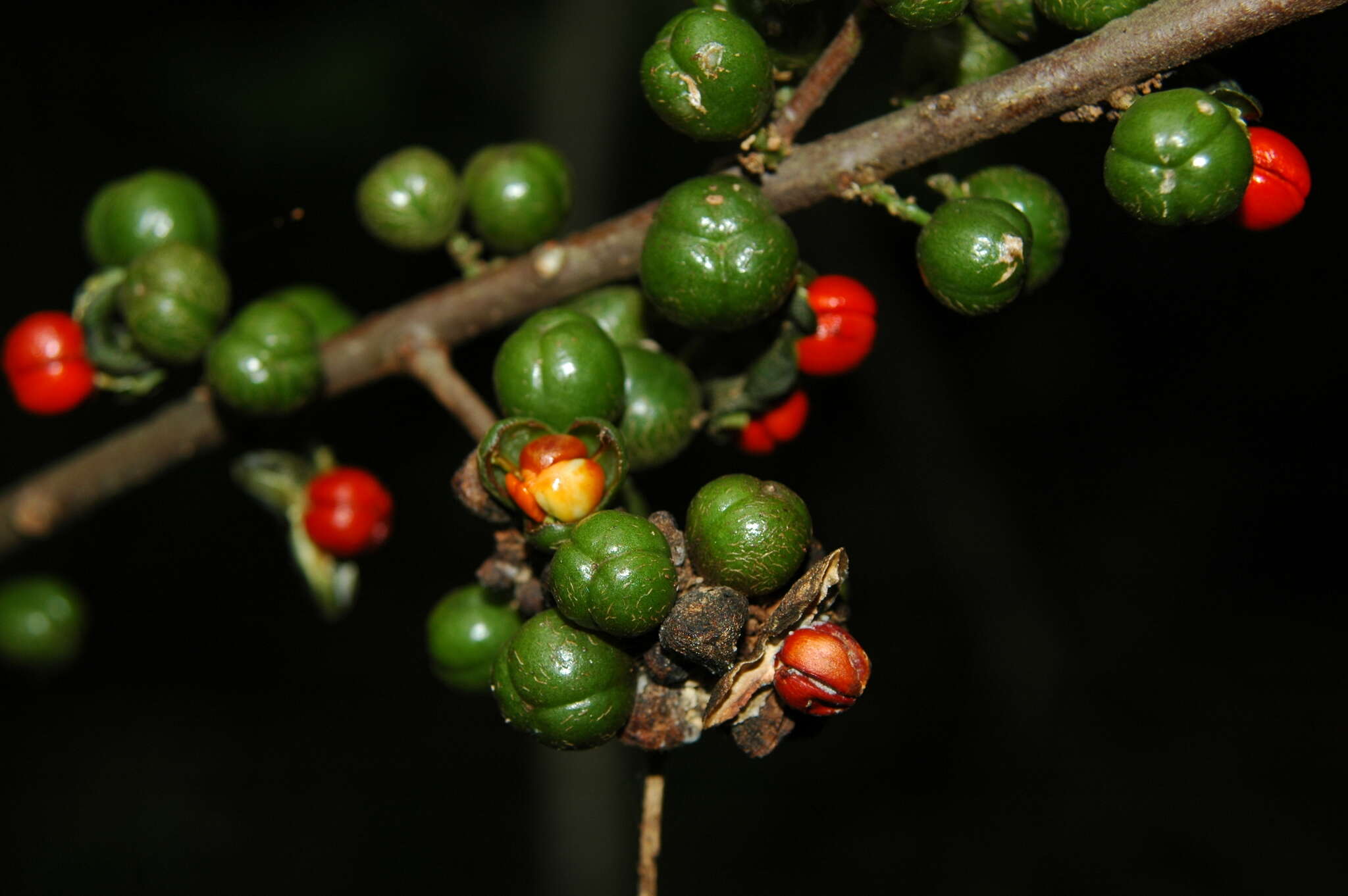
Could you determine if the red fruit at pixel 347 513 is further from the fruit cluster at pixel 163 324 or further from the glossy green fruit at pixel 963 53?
the glossy green fruit at pixel 963 53

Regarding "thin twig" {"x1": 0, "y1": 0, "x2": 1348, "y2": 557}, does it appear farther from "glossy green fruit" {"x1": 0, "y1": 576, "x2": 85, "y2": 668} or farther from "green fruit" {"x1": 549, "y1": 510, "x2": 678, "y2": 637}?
"green fruit" {"x1": 549, "y1": 510, "x2": 678, "y2": 637}

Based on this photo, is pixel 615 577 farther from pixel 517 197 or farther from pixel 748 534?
pixel 517 197

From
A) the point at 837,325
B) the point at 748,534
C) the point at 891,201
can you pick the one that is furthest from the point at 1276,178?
the point at 748,534

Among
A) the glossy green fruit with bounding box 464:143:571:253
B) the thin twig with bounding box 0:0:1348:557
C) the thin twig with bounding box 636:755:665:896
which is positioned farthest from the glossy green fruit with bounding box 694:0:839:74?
the thin twig with bounding box 636:755:665:896

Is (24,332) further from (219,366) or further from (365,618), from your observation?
(365,618)

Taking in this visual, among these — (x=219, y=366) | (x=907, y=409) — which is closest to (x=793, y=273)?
(x=219, y=366)

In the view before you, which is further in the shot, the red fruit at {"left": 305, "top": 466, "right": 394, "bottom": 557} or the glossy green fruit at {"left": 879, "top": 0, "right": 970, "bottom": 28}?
the red fruit at {"left": 305, "top": 466, "right": 394, "bottom": 557}

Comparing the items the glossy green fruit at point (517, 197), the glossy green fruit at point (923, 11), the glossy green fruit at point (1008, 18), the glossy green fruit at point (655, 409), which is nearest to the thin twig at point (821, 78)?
the glossy green fruit at point (923, 11)
